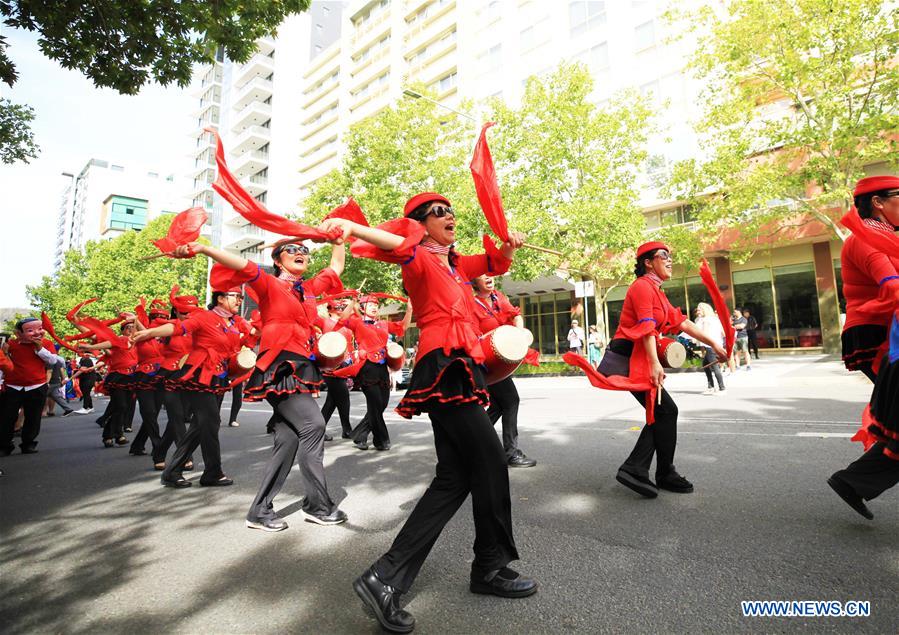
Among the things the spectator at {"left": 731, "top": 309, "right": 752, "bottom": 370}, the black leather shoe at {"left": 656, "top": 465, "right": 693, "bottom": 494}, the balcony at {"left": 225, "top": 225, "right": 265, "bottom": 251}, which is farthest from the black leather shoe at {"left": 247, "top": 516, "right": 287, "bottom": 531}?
the balcony at {"left": 225, "top": 225, "right": 265, "bottom": 251}

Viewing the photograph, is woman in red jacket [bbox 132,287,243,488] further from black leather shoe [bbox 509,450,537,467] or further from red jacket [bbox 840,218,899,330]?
red jacket [bbox 840,218,899,330]

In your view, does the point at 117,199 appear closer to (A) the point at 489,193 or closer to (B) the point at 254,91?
(B) the point at 254,91

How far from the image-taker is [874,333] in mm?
3184

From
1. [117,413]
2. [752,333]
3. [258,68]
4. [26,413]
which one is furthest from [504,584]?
[258,68]

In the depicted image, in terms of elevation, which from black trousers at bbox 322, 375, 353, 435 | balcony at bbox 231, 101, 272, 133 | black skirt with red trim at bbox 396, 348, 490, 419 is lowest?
black trousers at bbox 322, 375, 353, 435

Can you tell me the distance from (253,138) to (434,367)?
59.9 m

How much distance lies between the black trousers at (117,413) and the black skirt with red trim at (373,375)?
4465 mm

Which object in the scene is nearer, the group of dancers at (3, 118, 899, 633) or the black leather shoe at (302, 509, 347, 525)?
the group of dancers at (3, 118, 899, 633)

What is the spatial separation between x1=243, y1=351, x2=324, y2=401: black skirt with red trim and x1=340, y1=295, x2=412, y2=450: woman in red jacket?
278 cm

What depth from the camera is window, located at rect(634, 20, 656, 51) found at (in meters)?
25.8

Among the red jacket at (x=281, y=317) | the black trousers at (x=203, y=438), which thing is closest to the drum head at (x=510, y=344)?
the red jacket at (x=281, y=317)

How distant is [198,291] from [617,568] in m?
46.7

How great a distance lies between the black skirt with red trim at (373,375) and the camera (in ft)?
22.6

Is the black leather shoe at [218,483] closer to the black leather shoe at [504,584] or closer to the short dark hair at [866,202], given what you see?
the black leather shoe at [504,584]
